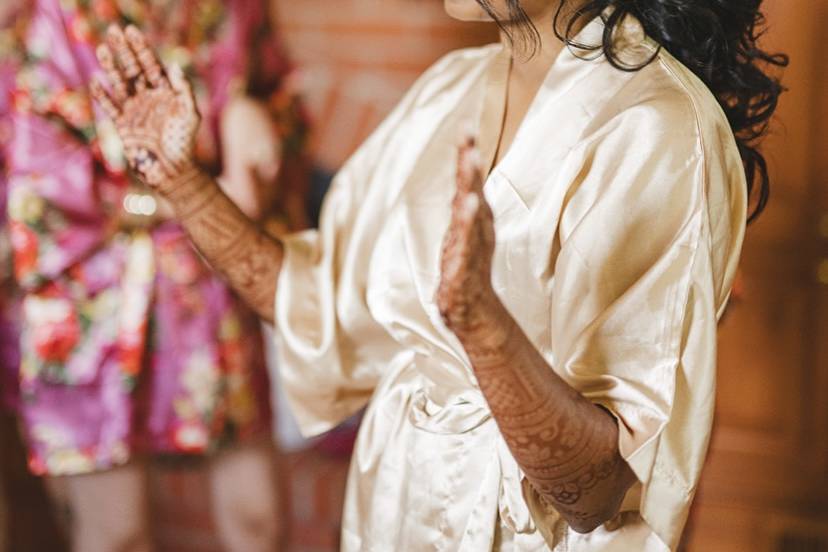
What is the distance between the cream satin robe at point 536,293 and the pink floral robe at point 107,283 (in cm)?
41

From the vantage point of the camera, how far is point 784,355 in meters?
2.00

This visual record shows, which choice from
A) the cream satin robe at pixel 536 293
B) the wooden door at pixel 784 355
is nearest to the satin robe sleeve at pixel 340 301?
the cream satin robe at pixel 536 293

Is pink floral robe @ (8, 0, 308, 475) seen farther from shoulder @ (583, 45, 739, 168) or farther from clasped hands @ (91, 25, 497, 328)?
shoulder @ (583, 45, 739, 168)

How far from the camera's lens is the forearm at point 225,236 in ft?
3.67

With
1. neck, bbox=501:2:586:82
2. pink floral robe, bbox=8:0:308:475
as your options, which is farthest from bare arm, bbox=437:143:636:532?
pink floral robe, bbox=8:0:308:475

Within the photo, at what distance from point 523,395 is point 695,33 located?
44 centimetres

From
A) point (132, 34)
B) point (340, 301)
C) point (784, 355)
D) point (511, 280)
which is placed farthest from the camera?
point (784, 355)

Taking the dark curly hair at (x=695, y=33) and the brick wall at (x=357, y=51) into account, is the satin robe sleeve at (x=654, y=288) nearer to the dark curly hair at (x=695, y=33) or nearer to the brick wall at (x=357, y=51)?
the dark curly hair at (x=695, y=33)

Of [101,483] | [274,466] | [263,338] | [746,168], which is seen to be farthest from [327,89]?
[746,168]

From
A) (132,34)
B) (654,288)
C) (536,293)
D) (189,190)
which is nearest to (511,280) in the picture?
(536,293)

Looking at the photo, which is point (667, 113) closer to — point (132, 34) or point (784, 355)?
point (132, 34)

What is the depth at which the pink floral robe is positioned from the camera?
146cm

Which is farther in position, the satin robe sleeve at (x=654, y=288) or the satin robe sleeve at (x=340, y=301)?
the satin robe sleeve at (x=340, y=301)

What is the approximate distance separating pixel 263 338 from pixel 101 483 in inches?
14.4
